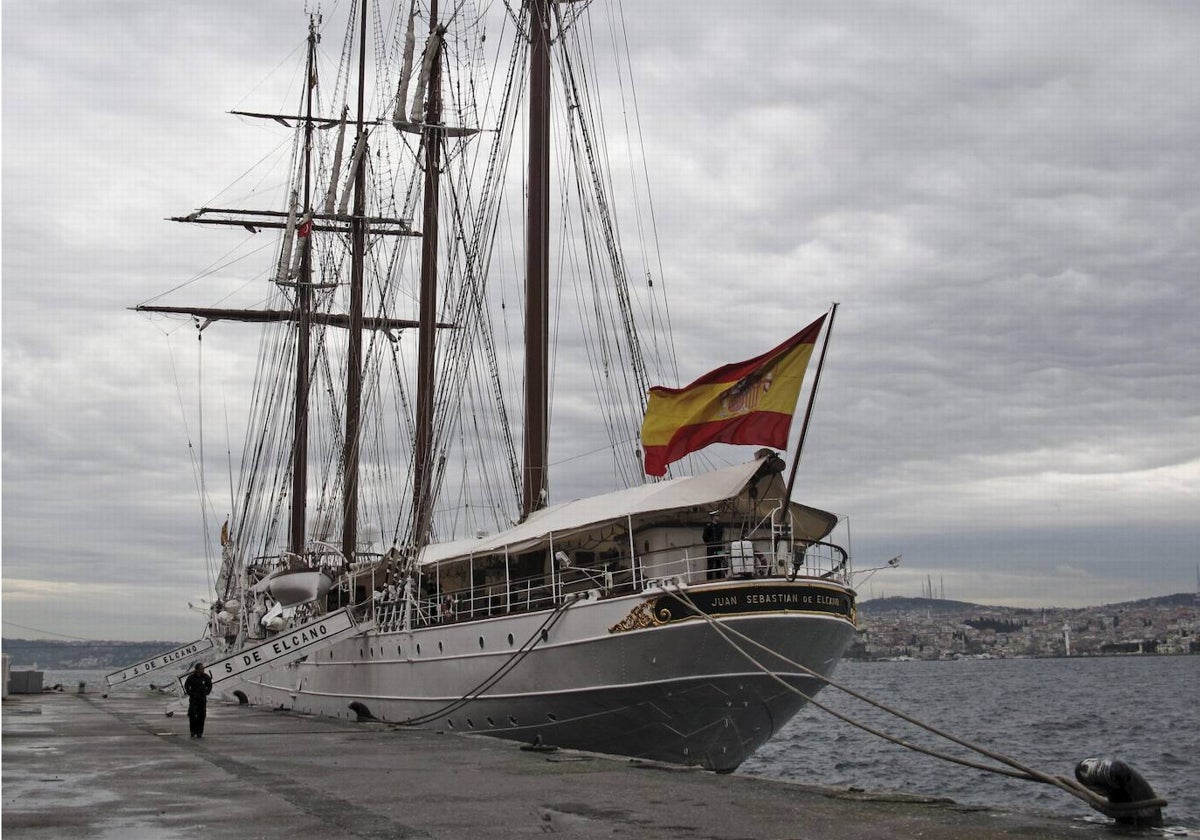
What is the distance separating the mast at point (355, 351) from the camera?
4322 centimetres

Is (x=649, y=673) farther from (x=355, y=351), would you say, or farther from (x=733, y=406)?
(x=355, y=351)

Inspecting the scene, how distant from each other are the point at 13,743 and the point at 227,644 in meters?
31.2

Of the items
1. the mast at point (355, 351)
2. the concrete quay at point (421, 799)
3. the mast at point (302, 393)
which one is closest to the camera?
the concrete quay at point (421, 799)

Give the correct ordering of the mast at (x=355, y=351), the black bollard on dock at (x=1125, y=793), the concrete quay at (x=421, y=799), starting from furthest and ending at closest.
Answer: the mast at (x=355, y=351) < the concrete quay at (x=421, y=799) < the black bollard on dock at (x=1125, y=793)

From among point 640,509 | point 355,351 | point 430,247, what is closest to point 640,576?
point 640,509

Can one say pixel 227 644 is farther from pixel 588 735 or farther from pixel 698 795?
Result: pixel 698 795

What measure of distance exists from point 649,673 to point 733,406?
4900 millimetres

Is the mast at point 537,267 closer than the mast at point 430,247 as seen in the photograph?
Yes

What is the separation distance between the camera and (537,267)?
3134 cm

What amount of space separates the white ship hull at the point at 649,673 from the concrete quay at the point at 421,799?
2.33 meters

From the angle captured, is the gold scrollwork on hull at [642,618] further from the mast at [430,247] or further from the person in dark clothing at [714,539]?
the mast at [430,247]

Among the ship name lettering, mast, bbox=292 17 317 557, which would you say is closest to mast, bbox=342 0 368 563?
mast, bbox=292 17 317 557

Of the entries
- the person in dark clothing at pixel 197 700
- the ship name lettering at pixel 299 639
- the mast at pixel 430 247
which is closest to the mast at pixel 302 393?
the mast at pixel 430 247

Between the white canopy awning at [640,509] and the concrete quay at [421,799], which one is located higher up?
the white canopy awning at [640,509]
